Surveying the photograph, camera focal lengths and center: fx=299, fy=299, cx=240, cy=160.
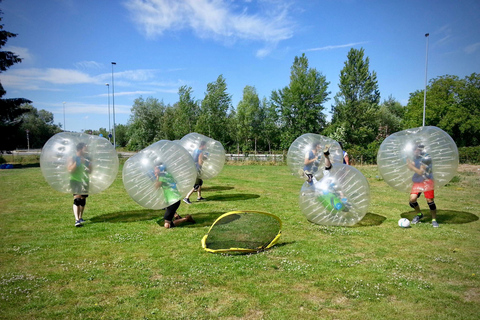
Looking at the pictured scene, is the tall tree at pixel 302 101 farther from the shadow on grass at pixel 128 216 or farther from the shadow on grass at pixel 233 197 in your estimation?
the shadow on grass at pixel 128 216

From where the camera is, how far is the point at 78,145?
762cm

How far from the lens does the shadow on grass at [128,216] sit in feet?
29.1

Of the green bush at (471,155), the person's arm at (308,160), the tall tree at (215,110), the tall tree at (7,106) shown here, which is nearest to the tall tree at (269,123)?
the tall tree at (215,110)

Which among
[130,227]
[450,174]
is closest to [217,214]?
[130,227]

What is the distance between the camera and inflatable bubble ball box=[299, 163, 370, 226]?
7469 mm

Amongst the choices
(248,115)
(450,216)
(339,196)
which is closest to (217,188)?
(339,196)

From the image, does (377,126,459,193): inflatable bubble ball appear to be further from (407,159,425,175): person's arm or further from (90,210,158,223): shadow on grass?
(90,210,158,223): shadow on grass

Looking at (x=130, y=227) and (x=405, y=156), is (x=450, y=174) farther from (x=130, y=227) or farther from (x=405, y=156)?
(x=130, y=227)

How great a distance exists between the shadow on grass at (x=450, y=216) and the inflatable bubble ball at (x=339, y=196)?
2.77m

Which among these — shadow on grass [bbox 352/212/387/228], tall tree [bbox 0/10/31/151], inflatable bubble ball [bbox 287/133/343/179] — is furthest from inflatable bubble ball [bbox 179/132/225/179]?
tall tree [bbox 0/10/31/151]

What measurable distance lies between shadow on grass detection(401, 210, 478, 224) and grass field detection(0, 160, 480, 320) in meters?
0.06

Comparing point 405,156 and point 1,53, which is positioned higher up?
point 1,53

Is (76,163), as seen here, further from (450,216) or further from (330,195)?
(450,216)

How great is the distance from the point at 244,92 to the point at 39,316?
1727 inches
